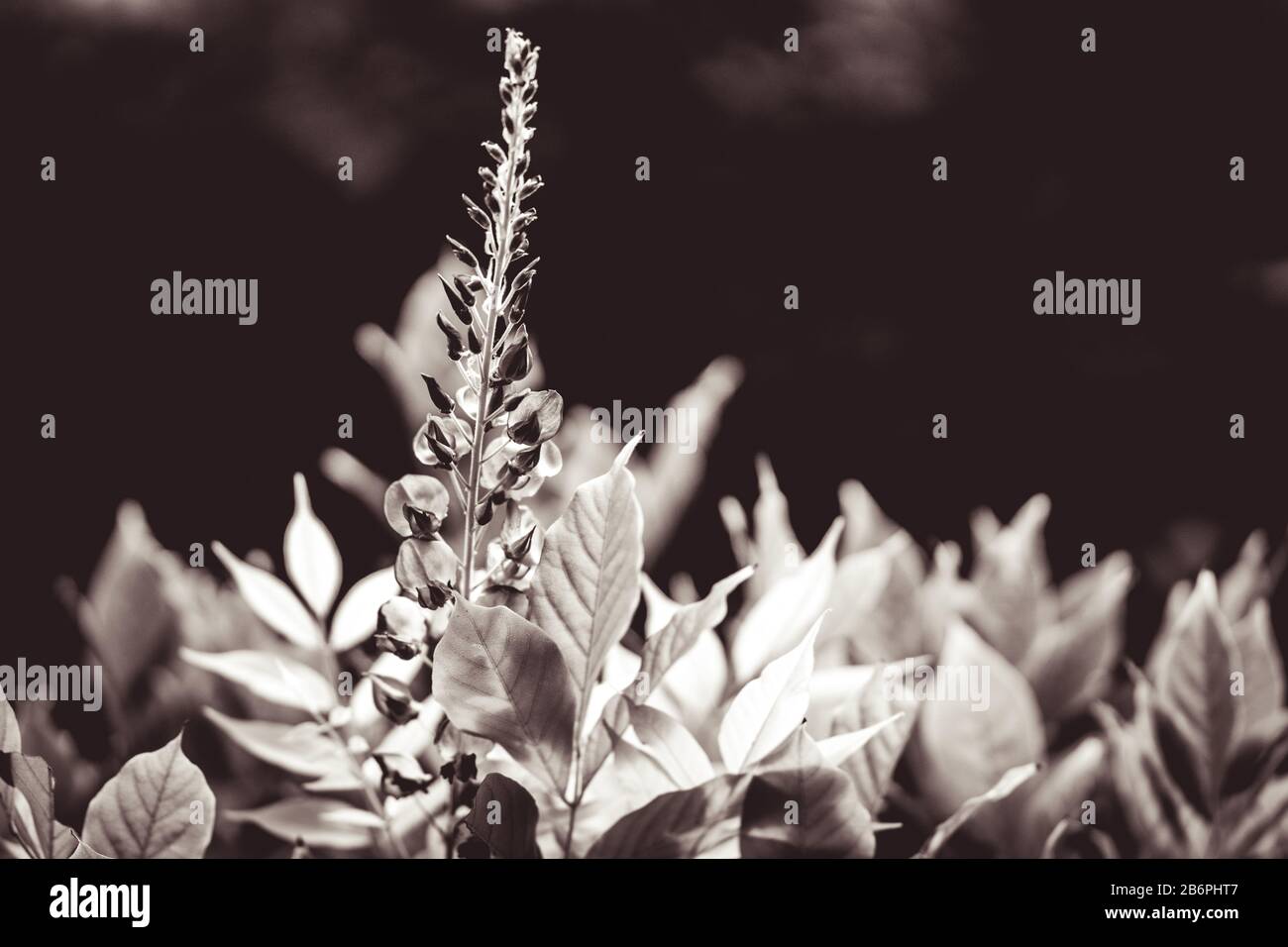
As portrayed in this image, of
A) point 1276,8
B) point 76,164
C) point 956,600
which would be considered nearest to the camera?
point 956,600

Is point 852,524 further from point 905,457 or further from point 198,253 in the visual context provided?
point 198,253

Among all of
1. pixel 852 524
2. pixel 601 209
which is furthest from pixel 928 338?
pixel 852 524

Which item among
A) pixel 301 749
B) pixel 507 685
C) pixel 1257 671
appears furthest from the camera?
pixel 1257 671

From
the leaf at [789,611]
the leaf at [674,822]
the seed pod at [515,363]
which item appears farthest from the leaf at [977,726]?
the seed pod at [515,363]

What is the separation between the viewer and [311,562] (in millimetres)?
628

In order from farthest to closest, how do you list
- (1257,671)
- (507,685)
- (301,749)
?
1. (1257,671)
2. (301,749)
3. (507,685)

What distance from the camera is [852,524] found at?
2.83ft

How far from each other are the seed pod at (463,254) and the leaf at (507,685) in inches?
5.0

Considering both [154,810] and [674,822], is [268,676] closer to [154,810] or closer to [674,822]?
[154,810]

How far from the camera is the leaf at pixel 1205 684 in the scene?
1.87 ft

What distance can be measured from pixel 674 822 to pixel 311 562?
11.7 inches

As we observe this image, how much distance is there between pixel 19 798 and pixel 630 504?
268 millimetres

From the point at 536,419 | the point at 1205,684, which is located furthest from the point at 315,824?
the point at 1205,684

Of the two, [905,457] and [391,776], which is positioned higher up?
[905,457]
